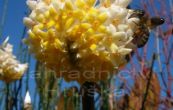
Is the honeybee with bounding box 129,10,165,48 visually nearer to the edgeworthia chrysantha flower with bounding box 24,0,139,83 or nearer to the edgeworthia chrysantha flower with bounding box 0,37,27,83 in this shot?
the edgeworthia chrysantha flower with bounding box 24,0,139,83

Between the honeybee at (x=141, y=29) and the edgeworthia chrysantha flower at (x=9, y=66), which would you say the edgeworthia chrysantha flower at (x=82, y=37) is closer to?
the honeybee at (x=141, y=29)

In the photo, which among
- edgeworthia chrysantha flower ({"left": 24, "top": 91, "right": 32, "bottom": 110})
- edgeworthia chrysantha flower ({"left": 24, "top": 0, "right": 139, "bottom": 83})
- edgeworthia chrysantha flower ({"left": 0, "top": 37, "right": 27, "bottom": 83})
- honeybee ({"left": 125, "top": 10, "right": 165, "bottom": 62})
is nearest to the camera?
edgeworthia chrysantha flower ({"left": 24, "top": 0, "right": 139, "bottom": 83})

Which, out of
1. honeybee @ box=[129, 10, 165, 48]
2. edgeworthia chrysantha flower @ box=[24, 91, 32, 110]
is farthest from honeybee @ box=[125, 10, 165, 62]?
edgeworthia chrysantha flower @ box=[24, 91, 32, 110]

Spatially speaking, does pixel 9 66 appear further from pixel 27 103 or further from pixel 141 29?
pixel 141 29

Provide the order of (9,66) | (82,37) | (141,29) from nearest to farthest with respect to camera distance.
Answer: (82,37), (141,29), (9,66)

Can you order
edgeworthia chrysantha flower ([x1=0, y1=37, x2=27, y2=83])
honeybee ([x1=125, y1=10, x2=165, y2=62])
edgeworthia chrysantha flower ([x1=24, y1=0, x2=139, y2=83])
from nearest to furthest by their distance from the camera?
edgeworthia chrysantha flower ([x1=24, y1=0, x2=139, y2=83])
honeybee ([x1=125, y1=10, x2=165, y2=62])
edgeworthia chrysantha flower ([x1=0, y1=37, x2=27, y2=83])

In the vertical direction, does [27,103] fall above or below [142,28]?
below

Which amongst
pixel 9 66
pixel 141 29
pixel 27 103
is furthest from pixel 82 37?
pixel 9 66
